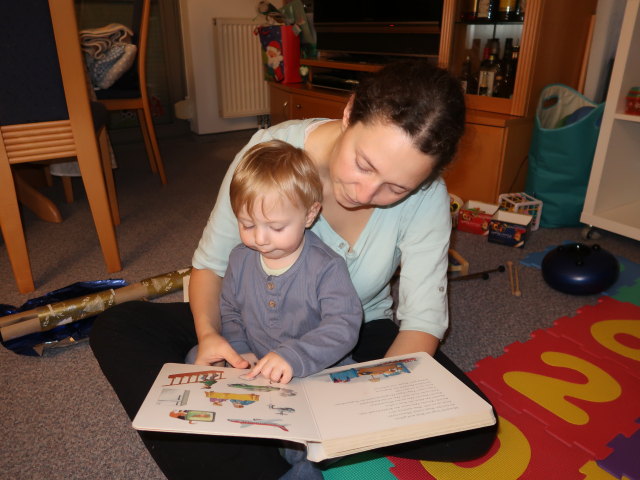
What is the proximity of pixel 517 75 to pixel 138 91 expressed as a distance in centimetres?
171

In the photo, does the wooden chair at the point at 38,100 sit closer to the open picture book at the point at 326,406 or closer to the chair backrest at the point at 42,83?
the chair backrest at the point at 42,83

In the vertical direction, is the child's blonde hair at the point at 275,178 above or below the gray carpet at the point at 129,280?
above

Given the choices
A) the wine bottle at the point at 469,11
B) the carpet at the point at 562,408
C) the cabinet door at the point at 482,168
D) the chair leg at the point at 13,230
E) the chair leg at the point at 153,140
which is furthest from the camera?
the chair leg at the point at 153,140

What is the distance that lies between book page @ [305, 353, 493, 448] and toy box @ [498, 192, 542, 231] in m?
1.39

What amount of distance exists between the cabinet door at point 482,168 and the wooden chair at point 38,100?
4.48 feet

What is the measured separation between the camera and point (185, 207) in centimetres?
223

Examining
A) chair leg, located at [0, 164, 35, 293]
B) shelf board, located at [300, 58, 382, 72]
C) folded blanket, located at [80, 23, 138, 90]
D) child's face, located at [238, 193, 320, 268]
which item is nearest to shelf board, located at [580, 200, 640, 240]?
shelf board, located at [300, 58, 382, 72]

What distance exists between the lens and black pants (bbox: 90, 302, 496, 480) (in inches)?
26.7

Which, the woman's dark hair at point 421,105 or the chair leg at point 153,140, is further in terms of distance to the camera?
the chair leg at point 153,140

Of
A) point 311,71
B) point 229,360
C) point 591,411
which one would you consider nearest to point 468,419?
point 229,360

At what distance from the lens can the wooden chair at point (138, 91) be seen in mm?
2243

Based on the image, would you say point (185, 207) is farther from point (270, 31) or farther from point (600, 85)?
point (600, 85)

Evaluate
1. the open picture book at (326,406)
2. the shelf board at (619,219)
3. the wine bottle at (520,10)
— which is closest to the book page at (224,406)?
the open picture book at (326,406)

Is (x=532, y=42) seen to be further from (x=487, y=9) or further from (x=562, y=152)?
(x=562, y=152)
